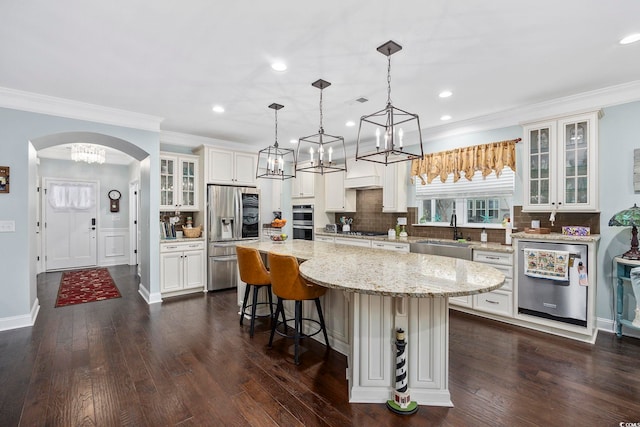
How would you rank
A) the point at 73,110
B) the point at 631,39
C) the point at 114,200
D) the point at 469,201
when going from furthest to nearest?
the point at 114,200, the point at 469,201, the point at 73,110, the point at 631,39

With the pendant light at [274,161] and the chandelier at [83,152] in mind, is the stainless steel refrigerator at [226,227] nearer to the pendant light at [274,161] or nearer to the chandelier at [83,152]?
the pendant light at [274,161]

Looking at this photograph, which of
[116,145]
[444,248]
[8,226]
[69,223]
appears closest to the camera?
[8,226]

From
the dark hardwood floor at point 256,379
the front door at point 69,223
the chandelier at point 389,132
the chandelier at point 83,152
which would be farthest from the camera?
the front door at point 69,223

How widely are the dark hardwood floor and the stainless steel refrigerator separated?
1.54m

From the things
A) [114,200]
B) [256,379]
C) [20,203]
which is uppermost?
[114,200]

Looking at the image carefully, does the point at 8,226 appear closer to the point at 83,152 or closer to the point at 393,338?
the point at 83,152

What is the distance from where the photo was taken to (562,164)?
342 cm

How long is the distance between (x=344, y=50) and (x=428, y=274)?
1846 mm

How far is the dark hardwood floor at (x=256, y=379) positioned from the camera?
1.97 meters

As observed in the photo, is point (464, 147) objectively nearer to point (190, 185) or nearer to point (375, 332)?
point (375, 332)

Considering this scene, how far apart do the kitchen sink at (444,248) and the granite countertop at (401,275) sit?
4.54 feet

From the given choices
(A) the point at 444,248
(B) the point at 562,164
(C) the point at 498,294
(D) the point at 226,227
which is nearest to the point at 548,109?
(B) the point at 562,164

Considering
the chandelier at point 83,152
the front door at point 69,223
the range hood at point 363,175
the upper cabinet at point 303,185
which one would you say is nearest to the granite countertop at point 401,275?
the range hood at point 363,175

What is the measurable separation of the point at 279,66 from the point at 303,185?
366 centimetres
